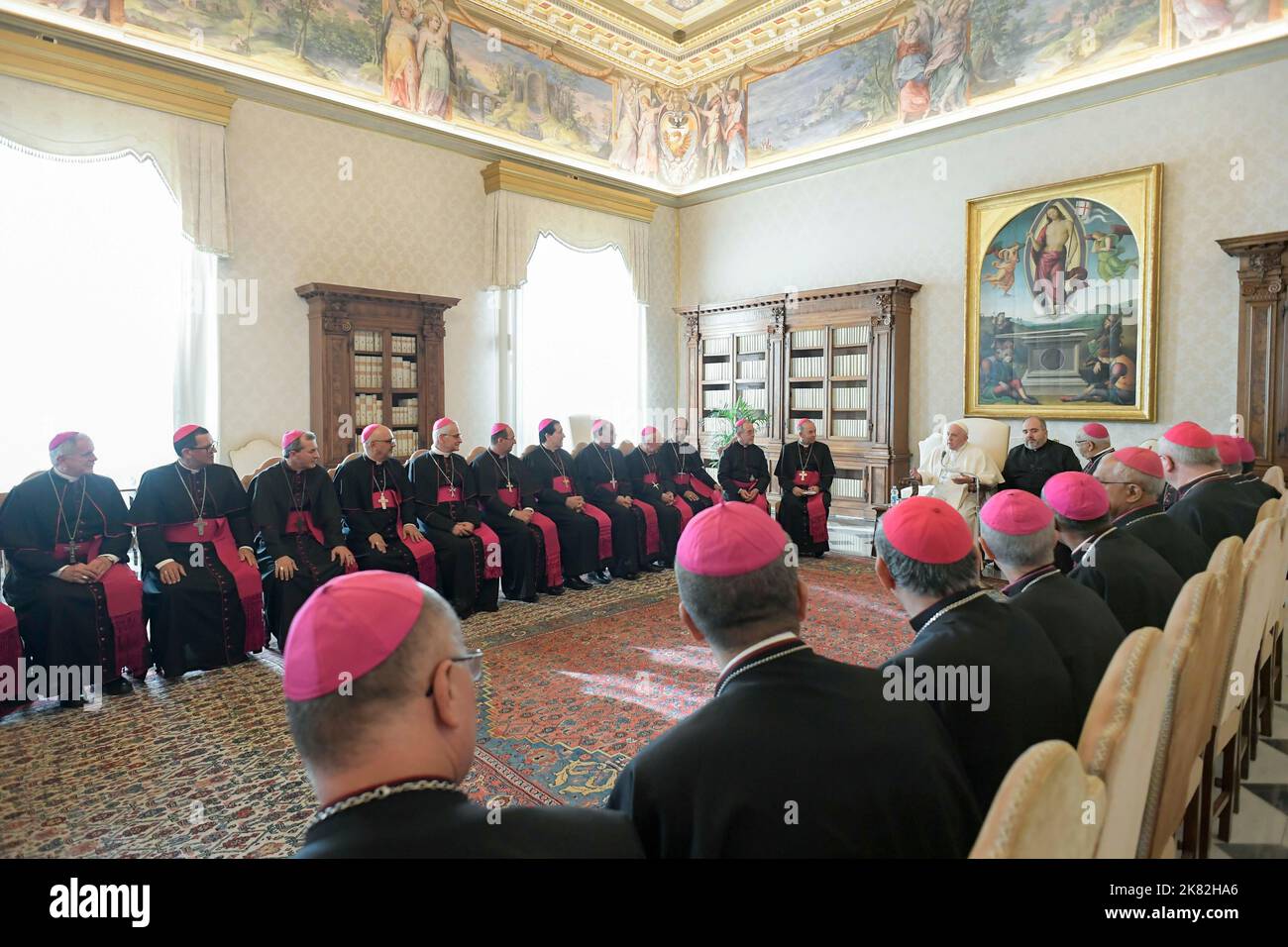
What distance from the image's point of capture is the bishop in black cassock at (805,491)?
867 cm

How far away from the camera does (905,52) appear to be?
973cm

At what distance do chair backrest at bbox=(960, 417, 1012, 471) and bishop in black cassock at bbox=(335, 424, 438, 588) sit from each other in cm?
598

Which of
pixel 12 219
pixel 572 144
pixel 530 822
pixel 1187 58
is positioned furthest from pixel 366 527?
pixel 1187 58

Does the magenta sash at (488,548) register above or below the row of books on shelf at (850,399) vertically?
below

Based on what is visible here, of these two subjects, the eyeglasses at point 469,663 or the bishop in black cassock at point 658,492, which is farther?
the bishop in black cassock at point 658,492

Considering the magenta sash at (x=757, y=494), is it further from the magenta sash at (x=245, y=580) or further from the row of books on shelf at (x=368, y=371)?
the magenta sash at (x=245, y=580)

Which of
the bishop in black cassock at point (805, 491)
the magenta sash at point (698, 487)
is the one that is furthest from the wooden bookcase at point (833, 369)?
the magenta sash at point (698, 487)

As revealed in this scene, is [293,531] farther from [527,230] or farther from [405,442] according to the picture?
[527,230]

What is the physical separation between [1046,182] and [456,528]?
7.61 metres

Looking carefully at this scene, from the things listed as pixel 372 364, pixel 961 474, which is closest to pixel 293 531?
pixel 372 364

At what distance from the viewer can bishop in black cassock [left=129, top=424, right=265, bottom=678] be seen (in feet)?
16.0

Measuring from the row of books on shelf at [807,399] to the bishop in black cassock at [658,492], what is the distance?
2977 mm

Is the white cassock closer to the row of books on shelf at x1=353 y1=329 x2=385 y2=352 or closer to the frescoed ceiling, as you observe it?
the frescoed ceiling
